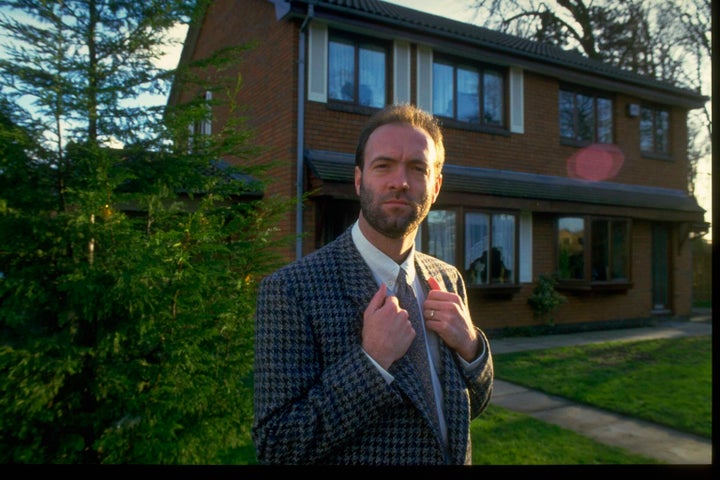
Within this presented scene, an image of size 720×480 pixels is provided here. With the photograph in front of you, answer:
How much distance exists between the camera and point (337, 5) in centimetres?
728

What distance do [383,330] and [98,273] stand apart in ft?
5.44

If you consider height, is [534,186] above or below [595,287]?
above

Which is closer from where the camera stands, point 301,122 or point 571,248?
point 301,122

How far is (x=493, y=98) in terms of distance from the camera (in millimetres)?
9438

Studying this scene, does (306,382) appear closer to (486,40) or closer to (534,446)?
(534,446)

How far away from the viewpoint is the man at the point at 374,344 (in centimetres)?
118

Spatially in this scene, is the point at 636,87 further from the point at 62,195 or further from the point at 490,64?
the point at 62,195

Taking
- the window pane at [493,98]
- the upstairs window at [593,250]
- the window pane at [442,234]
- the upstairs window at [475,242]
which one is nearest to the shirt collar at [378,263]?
the upstairs window at [475,242]

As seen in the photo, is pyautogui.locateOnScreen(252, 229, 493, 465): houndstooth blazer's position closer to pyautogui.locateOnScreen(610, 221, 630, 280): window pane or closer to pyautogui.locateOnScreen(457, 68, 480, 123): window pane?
pyautogui.locateOnScreen(457, 68, 480, 123): window pane

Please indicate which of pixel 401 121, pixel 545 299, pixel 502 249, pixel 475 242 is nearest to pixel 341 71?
pixel 475 242

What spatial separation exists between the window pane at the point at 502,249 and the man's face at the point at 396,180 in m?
8.10

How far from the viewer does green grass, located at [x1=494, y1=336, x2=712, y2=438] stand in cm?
437

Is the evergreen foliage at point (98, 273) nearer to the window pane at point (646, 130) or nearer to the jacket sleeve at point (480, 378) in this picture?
the jacket sleeve at point (480, 378)

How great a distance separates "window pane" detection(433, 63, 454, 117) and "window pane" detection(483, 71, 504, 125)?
844mm
